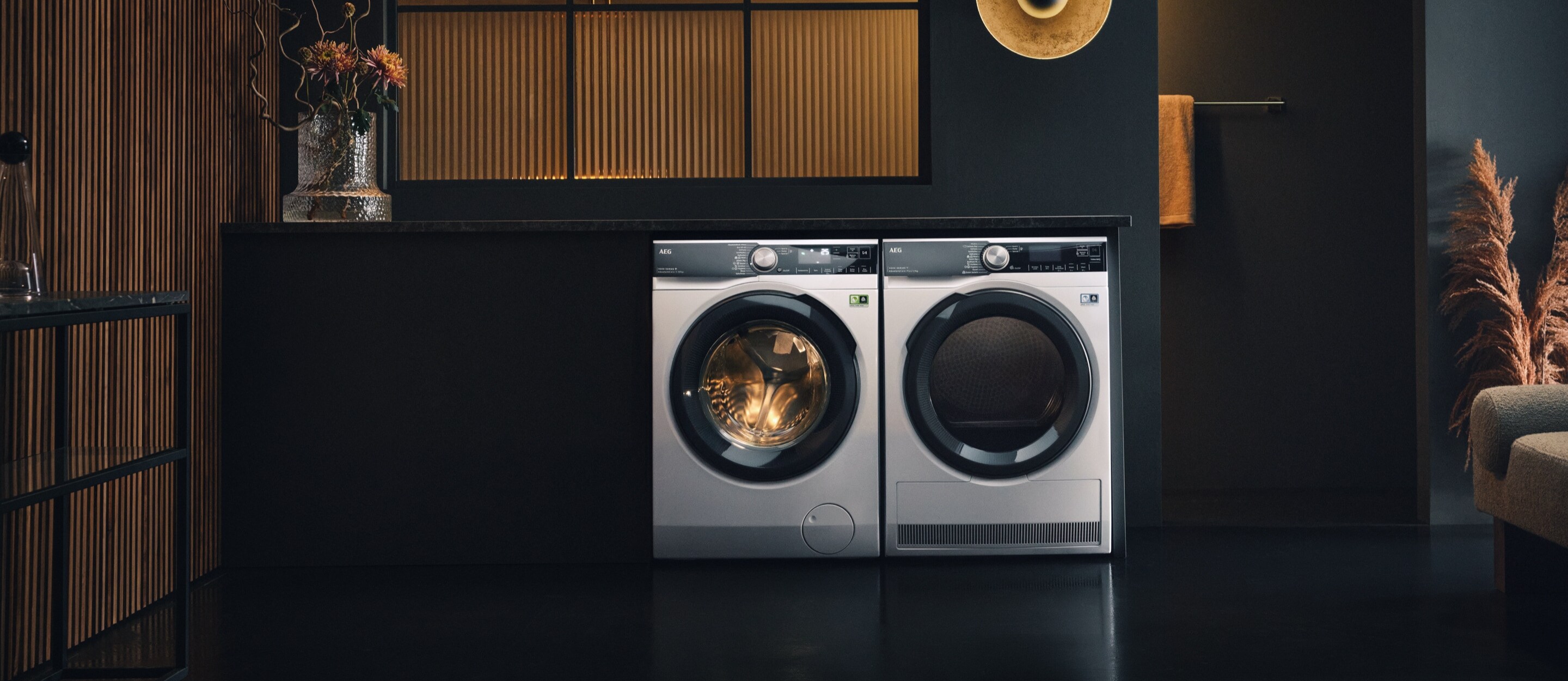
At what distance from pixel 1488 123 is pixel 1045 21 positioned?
1.48m

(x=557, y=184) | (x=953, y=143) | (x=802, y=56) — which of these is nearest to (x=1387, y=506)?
(x=953, y=143)

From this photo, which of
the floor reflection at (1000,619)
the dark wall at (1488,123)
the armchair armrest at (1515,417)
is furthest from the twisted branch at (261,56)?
the dark wall at (1488,123)

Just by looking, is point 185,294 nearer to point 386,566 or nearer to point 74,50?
point 74,50

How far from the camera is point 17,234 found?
5.54 ft

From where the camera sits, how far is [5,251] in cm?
167

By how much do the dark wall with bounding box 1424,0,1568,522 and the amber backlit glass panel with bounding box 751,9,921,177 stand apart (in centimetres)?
160

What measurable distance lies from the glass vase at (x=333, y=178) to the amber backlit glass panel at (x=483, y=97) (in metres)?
0.52

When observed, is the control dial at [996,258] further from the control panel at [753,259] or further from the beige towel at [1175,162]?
the beige towel at [1175,162]

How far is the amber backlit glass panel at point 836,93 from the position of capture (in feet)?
11.4

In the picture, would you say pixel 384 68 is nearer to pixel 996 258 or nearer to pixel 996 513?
pixel 996 258

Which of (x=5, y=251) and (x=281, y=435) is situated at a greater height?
(x=5, y=251)

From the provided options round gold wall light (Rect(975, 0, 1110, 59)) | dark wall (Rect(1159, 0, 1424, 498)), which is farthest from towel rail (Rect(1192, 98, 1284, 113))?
round gold wall light (Rect(975, 0, 1110, 59))

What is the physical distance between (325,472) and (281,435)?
0.15 m

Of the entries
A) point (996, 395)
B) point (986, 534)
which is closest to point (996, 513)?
point (986, 534)
